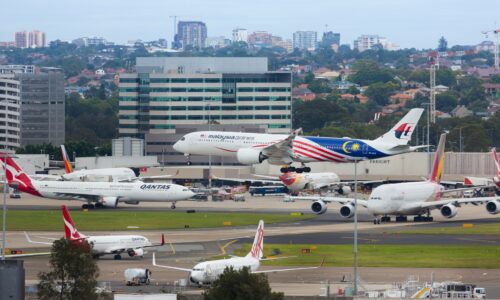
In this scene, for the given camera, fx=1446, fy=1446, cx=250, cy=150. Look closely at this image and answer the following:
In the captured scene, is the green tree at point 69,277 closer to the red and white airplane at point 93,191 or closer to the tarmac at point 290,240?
the tarmac at point 290,240

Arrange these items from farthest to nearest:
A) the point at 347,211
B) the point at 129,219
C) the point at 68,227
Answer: the point at 129,219
the point at 347,211
the point at 68,227

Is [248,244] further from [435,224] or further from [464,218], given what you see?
[464,218]

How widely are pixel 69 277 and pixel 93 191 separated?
318ft

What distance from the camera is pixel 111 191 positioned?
17150 cm

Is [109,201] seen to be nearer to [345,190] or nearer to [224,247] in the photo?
[345,190]

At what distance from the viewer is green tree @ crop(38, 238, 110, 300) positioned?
72688mm

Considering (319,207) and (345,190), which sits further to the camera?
(345,190)

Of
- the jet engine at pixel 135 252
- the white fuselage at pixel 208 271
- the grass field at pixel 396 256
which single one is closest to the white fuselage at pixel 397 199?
the grass field at pixel 396 256

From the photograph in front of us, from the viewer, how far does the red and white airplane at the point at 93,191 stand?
6673 inches

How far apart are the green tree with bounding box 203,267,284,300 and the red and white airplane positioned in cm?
10171

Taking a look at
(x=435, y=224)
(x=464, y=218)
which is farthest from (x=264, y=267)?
(x=464, y=218)

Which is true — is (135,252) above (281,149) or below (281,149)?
below

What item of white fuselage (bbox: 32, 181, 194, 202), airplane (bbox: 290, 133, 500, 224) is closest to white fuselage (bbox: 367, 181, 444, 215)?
airplane (bbox: 290, 133, 500, 224)

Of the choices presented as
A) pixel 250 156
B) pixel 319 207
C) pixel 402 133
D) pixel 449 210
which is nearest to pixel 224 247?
pixel 250 156
